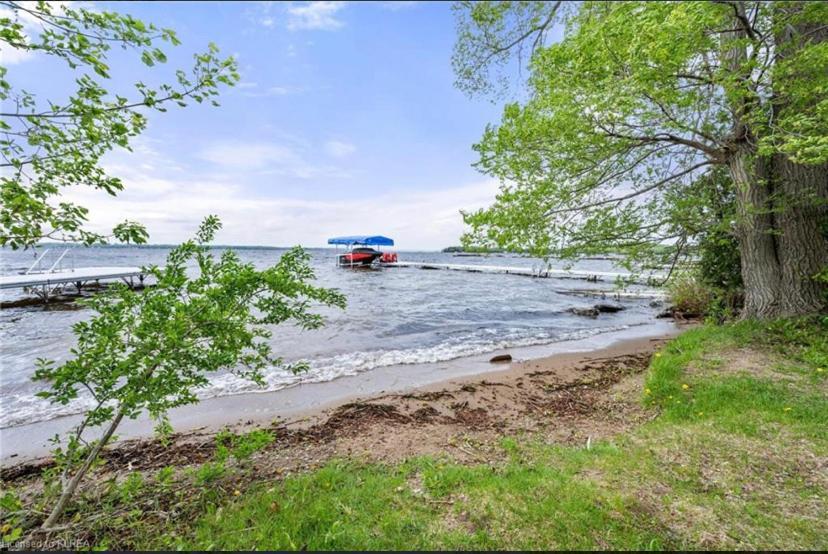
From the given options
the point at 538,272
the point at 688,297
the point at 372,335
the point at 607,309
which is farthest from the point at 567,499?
the point at 538,272

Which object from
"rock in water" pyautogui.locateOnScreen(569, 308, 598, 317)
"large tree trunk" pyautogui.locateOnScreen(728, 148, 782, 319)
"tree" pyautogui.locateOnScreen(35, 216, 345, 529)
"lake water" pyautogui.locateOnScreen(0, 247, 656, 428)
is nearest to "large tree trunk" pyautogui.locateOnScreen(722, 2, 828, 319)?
"large tree trunk" pyautogui.locateOnScreen(728, 148, 782, 319)

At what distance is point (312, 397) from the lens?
19.3 feet

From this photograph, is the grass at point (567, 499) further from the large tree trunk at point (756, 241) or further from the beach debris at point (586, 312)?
the beach debris at point (586, 312)

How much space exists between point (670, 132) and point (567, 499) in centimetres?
614

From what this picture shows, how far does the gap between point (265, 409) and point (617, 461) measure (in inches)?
188

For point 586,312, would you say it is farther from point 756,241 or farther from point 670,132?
point 670,132

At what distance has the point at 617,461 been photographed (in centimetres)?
304

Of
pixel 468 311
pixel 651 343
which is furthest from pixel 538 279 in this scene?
pixel 651 343

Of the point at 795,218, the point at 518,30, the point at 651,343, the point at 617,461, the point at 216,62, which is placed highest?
the point at 518,30

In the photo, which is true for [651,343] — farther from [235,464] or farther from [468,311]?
[235,464]

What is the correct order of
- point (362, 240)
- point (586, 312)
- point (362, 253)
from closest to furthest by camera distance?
point (586, 312) → point (362, 240) → point (362, 253)

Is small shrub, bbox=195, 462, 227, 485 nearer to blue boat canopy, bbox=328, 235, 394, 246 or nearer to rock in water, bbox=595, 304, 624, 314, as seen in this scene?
rock in water, bbox=595, 304, 624, 314

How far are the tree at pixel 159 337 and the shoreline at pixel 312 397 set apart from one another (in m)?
2.45

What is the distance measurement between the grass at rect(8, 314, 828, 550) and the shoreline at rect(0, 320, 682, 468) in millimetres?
2178
